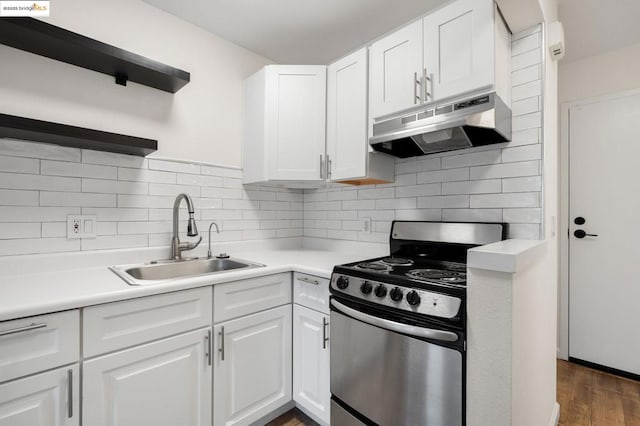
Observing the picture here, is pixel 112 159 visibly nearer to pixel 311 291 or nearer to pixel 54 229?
pixel 54 229

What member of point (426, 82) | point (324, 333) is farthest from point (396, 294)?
point (426, 82)

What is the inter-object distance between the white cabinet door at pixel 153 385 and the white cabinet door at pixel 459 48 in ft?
5.60

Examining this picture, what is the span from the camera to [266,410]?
162cm

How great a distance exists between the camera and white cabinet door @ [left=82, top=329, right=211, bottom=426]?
1.09 meters

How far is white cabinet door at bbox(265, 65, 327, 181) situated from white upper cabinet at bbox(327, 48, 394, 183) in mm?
71

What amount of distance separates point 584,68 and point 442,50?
1.89 metres

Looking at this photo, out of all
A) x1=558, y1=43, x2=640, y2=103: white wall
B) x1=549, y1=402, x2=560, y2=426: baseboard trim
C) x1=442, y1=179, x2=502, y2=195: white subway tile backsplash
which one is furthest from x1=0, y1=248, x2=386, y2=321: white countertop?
x1=558, y1=43, x2=640, y2=103: white wall

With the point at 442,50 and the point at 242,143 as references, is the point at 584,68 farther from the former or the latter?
the point at 242,143

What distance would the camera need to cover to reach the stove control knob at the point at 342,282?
1.38 metres

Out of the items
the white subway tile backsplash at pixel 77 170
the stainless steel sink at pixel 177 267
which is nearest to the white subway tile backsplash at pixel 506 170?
the stainless steel sink at pixel 177 267

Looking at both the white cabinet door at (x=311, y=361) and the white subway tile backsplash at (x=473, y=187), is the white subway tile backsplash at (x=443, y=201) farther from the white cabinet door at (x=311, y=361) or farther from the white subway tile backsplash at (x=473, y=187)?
the white cabinet door at (x=311, y=361)

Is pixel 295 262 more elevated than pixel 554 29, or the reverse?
pixel 554 29

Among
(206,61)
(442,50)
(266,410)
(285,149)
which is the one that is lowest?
(266,410)

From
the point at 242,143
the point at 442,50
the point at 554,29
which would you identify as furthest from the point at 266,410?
the point at 554,29
